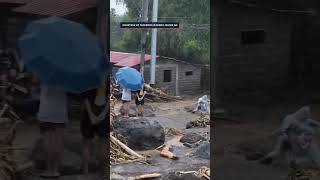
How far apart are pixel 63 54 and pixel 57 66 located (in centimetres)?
11

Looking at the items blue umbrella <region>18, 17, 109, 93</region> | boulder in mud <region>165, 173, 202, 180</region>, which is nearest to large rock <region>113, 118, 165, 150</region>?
boulder in mud <region>165, 173, 202, 180</region>

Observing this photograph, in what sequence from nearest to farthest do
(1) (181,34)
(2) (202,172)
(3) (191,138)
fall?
1. (2) (202,172)
2. (3) (191,138)
3. (1) (181,34)

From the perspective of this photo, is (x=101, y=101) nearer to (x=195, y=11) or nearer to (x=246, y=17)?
(x=246, y=17)

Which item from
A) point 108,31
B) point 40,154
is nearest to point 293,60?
point 108,31

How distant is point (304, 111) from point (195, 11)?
22876 mm

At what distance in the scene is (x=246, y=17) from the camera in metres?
4.28

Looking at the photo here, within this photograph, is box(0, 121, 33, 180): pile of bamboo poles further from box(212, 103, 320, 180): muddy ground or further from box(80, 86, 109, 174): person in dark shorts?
box(212, 103, 320, 180): muddy ground

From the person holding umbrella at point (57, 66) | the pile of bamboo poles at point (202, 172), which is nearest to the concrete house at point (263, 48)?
the person holding umbrella at point (57, 66)

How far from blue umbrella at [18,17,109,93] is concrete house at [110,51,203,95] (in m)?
17.1

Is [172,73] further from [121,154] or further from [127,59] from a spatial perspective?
[121,154]

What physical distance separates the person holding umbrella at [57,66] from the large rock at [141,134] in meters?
5.87

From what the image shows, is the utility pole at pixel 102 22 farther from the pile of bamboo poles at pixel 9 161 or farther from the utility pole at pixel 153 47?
the utility pole at pixel 153 47

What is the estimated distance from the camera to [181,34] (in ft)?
84.4

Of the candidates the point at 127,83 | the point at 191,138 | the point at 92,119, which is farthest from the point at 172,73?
the point at 92,119
